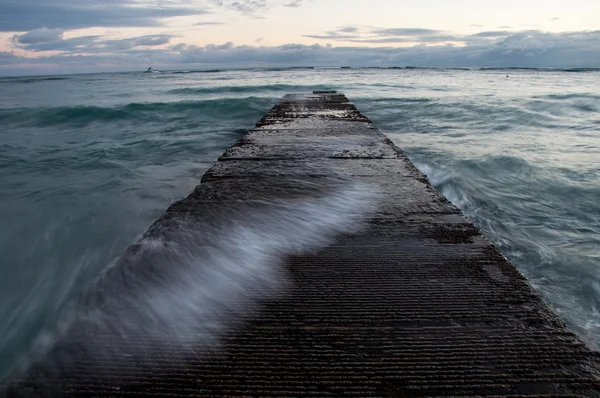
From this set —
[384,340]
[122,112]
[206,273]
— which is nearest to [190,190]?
[206,273]

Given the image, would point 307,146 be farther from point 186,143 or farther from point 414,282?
point 186,143

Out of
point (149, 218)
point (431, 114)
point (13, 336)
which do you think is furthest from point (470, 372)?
point (431, 114)

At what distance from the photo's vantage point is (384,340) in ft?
5.91

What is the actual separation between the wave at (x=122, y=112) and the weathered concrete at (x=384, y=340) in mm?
15737

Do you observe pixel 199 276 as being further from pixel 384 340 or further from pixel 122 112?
pixel 122 112

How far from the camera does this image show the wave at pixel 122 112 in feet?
53.4

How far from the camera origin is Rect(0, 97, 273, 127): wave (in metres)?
16.3

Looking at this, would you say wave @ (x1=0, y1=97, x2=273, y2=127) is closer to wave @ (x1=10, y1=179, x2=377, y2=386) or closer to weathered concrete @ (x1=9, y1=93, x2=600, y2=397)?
wave @ (x1=10, y1=179, x2=377, y2=386)

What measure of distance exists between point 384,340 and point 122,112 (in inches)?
733

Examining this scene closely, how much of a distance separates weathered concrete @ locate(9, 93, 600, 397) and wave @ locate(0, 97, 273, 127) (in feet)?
51.6

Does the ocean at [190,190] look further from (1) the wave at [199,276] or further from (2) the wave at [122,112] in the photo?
(2) the wave at [122,112]

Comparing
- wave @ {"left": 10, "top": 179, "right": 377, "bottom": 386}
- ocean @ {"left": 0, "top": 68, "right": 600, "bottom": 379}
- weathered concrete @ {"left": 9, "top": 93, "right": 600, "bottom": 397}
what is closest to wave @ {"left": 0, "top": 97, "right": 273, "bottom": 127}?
ocean @ {"left": 0, "top": 68, "right": 600, "bottom": 379}

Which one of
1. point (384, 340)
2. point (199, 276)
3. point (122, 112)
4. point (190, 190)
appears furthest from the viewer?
point (122, 112)

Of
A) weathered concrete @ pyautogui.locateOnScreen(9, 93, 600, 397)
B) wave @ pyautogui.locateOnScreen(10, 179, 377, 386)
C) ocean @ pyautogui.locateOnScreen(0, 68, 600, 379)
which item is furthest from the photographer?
ocean @ pyautogui.locateOnScreen(0, 68, 600, 379)
